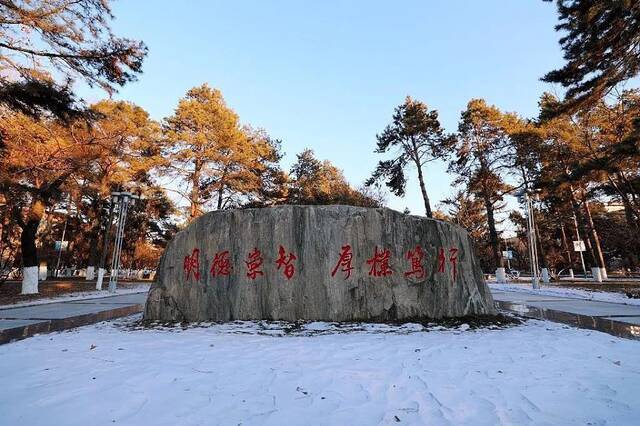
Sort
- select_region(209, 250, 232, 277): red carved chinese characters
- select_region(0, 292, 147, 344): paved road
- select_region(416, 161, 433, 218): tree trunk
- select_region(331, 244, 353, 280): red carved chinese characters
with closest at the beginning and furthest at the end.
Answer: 1. select_region(0, 292, 147, 344): paved road
2. select_region(331, 244, 353, 280): red carved chinese characters
3. select_region(209, 250, 232, 277): red carved chinese characters
4. select_region(416, 161, 433, 218): tree trunk

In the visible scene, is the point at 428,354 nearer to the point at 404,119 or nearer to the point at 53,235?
the point at 404,119

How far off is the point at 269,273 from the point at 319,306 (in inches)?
49.9

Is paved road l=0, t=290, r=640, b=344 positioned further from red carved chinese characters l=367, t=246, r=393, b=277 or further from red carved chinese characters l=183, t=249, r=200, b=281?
red carved chinese characters l=367, t=246, r=393, b=277

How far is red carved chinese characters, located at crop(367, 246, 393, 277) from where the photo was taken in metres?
7.52

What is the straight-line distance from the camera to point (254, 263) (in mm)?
7594

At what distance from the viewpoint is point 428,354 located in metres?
4.61

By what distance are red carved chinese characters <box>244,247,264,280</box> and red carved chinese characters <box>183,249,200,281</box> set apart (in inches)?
42.0

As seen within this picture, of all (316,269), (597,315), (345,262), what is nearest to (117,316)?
(316,269)

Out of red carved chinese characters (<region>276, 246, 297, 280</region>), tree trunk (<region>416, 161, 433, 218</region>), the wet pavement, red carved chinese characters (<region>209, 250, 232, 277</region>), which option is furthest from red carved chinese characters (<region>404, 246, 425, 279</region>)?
tree trunk (<region>416, 161, 433, 218</region>)

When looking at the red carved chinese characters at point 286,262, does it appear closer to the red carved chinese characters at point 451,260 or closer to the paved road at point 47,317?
the red carved chinese characters at point 451,260

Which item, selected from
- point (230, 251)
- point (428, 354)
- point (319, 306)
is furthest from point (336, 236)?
point (428, 354)

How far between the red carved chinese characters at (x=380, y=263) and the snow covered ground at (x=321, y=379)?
72.5 inches

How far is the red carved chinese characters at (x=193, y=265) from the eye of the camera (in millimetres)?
7621

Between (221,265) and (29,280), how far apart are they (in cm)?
1126
